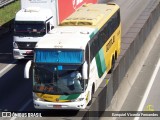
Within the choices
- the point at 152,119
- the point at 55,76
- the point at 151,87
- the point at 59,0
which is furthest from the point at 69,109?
the point at 59,0

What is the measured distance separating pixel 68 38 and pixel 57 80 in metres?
2.23

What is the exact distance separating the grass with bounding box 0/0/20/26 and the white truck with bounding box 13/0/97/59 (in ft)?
33.5

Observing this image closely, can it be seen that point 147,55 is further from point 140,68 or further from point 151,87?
point 151,87

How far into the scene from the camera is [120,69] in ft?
75.5

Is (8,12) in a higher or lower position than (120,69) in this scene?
lower

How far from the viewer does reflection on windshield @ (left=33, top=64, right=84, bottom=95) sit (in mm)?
19672

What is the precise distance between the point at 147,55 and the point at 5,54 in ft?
32.9

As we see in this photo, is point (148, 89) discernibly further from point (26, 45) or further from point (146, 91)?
point (26, 45)

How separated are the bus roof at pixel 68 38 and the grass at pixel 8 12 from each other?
17874 mm

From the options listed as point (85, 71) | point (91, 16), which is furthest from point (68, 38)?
point (91, 16)

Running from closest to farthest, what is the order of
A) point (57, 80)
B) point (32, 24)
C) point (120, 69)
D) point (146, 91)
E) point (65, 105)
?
point (57, 80), point (65, 105), point (120, 69), point (146, 91), point (32, 24)

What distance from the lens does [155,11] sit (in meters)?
36.0

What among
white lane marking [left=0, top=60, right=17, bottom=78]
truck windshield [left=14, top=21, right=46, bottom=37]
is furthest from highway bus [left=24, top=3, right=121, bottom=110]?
white lane marking [left=0, top=60, right=17, bottom=78]

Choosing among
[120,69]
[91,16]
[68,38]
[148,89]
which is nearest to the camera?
[68,38]
